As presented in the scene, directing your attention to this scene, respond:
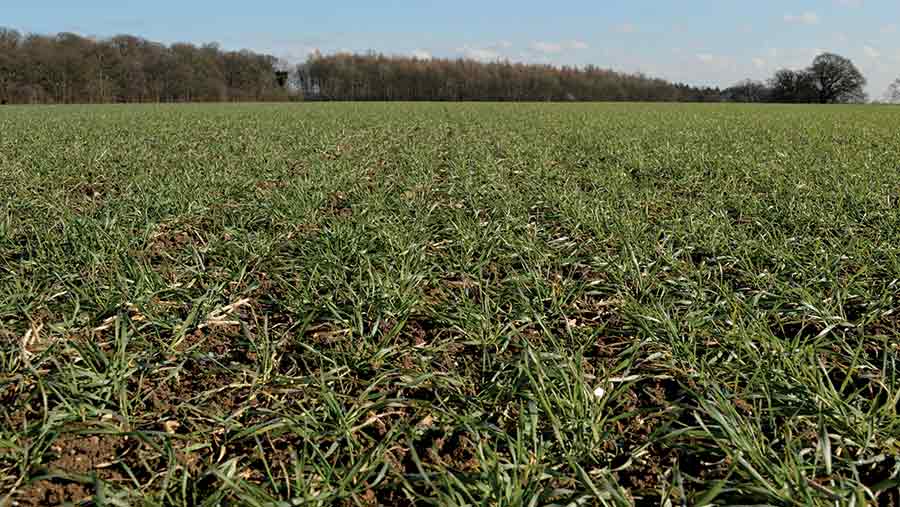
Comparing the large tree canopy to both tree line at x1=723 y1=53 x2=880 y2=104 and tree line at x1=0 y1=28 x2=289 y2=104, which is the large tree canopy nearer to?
tree line at x1=723 y1=53 x2=880 y2=104

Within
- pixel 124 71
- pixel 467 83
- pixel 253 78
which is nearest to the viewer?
pixel 124 71

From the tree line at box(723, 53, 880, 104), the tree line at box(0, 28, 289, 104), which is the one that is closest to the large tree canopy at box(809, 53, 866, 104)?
the tree line at box(723, 53, 880, 104)

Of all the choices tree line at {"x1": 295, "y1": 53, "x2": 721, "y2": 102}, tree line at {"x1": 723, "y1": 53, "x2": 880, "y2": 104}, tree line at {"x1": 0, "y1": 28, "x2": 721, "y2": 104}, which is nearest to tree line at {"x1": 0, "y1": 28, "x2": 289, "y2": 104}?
tree line at {"x1": 0, "y1": 28, "x2": 721, "y2": 104}

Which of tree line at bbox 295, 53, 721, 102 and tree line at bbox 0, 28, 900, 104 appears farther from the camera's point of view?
tree line at bbox 295, 53, 721, 102

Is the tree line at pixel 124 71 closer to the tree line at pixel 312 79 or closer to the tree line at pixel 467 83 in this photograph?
the tree line at pixel 312 79

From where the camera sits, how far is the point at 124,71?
255 feet

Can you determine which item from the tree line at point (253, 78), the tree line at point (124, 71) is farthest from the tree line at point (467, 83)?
the tree line at point (124, 71)

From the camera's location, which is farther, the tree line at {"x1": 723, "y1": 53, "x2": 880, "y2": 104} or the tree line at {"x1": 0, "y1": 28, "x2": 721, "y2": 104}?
the tree line at {"x1": 723, "y1": 53, "x2": 880, "y2": 104}

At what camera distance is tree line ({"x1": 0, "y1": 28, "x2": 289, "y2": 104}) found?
67688 millimetres

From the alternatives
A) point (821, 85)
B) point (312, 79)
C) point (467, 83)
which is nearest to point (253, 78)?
point (312, 79)

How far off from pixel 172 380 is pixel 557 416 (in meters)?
1.56

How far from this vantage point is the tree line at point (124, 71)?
67.7 metres

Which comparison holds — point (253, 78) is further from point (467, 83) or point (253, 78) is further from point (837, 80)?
point (837, 80)

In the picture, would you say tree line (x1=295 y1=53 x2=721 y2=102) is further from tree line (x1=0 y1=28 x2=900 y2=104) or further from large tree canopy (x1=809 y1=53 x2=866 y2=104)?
large tree canopy (x1=809 y1=53 x2=866 y2=104)
